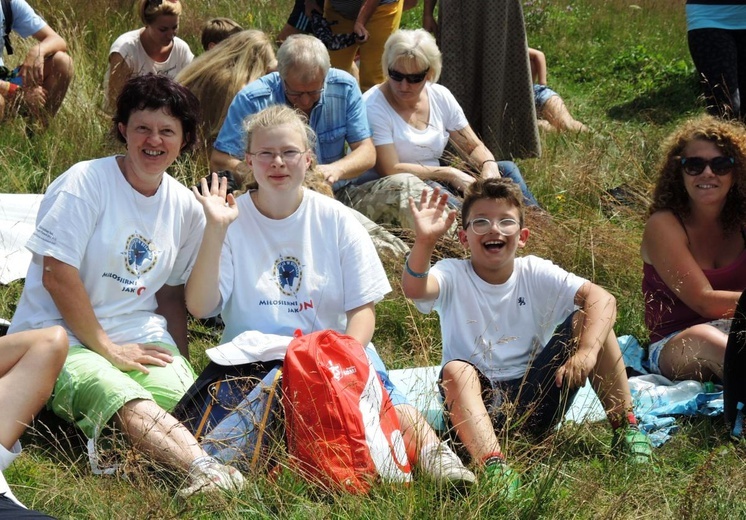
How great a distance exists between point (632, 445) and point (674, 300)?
1.13 m

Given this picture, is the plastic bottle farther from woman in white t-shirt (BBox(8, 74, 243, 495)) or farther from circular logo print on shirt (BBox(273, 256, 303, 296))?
woman in white t-shirt (BBox(8, 74, 243, 495))

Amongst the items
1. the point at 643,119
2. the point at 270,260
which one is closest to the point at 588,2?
the point at 643,119

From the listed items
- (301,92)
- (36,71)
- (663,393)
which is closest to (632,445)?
(663,393)

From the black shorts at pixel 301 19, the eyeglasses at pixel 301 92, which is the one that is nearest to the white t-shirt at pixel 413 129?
the eyeglasses at pixel 301 92

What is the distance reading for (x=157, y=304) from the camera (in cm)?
416

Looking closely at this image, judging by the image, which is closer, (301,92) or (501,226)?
(501,226)

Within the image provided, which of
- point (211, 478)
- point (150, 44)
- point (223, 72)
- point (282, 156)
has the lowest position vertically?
point (211, 478)

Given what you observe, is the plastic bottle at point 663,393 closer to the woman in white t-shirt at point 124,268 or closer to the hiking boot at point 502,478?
the hiking boot at point 502,478

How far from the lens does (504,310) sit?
13.1 ft

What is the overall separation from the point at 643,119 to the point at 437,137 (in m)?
3.47

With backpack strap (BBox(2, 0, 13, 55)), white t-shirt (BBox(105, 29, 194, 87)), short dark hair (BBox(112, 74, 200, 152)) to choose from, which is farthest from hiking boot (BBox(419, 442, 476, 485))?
backpack strap (BBox(2, 0, 13, 55))

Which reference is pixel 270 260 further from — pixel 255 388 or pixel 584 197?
pixel 584 197

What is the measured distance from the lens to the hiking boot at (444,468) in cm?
324

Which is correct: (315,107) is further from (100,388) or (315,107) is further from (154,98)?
(100,388)
